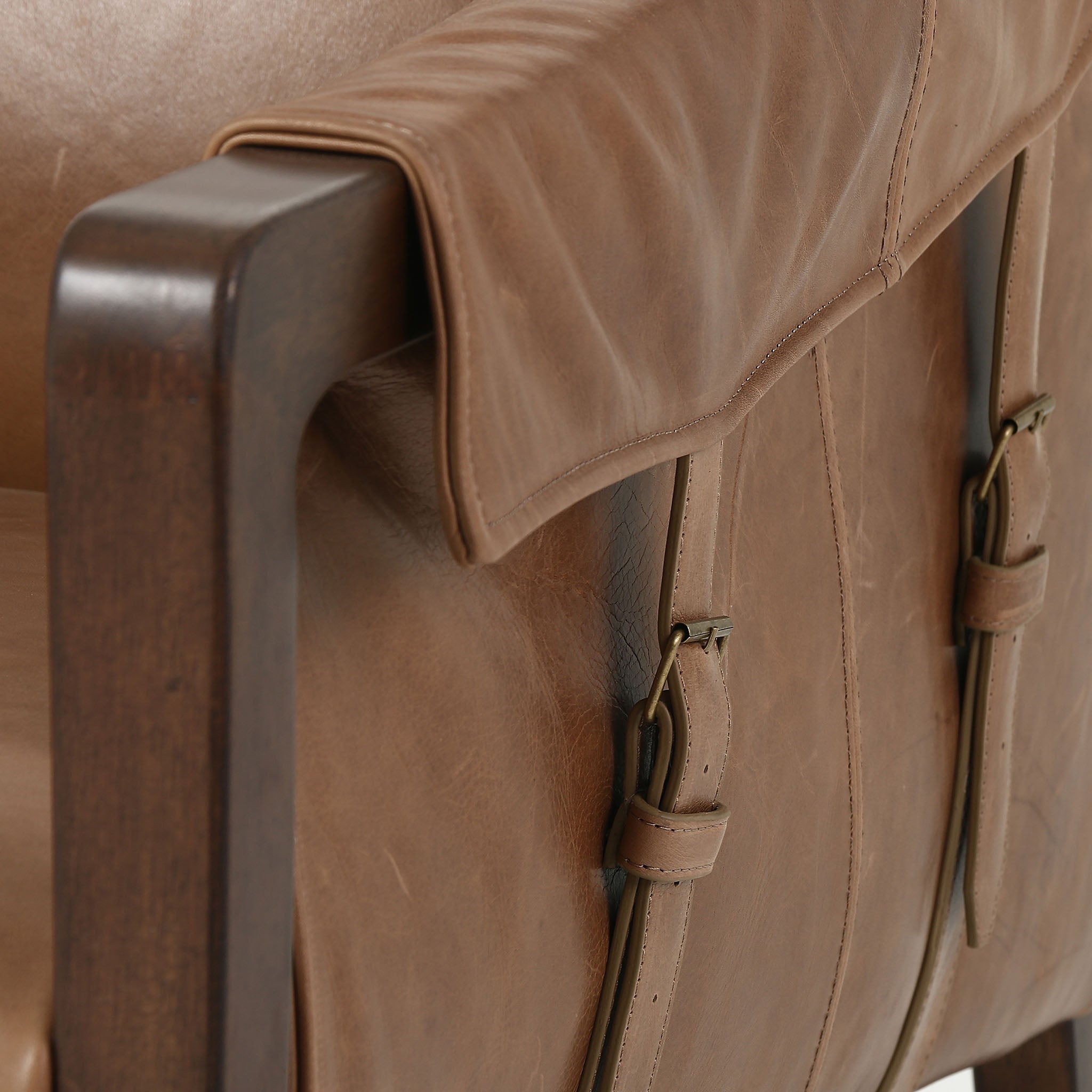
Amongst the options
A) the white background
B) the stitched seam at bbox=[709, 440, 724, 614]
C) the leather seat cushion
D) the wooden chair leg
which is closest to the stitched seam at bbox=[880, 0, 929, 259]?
the stitched seam at bbox=[709, 440, 724, 614]

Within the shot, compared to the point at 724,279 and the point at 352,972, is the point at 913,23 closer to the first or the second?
the point at 724,279

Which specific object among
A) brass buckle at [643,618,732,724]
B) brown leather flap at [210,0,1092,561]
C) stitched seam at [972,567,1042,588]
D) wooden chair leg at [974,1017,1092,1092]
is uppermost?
brown leather flap at [210,0,1092,561]

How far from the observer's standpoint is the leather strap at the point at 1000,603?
0.79 metres

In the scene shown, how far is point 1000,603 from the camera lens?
793 millimetres

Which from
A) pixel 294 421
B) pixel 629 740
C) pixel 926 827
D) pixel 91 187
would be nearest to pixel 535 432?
pixel 294 421

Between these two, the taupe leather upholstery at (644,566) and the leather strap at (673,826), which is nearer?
the taupe leather upholstery at (644,566)

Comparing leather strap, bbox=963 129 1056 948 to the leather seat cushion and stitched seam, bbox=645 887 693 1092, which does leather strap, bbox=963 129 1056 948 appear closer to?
stitched seam, bbox=645 887 693 1092

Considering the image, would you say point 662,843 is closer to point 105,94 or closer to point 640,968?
point 640,968

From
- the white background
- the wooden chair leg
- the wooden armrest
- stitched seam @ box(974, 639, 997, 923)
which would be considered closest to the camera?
the wooden armrest

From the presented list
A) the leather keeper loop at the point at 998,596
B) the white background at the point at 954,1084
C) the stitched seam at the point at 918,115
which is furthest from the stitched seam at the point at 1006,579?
the white background at the point at 954,1084

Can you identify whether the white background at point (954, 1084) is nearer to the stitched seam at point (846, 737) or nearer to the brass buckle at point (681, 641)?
the stitched seam at point (846, 737)

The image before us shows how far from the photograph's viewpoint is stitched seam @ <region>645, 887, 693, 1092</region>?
0.61 m

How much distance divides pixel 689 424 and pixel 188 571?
0.22 meters

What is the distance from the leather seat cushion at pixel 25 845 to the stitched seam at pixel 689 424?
0.19 meters
